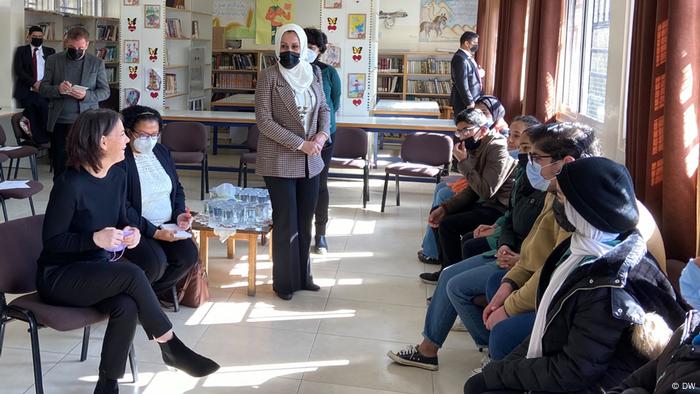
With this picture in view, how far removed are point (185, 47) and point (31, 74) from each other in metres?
2.67

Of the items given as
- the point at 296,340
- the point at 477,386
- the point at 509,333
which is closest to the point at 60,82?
the point at 296,340

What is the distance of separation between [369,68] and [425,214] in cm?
223

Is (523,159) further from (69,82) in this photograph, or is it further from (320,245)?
(69,82)

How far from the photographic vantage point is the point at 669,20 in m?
2.69

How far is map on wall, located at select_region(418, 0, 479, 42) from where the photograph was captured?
12.2 metres

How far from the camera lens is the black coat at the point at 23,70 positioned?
8.18m

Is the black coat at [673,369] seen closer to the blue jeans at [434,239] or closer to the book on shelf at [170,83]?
the blue jeans at [434,239]

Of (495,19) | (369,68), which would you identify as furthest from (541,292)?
(495,19)

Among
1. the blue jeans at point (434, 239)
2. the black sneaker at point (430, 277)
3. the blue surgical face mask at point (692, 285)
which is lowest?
the black sneaker at point (430, 277)

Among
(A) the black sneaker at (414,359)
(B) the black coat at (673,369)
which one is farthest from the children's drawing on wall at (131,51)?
(B) the black coat at (673,369)

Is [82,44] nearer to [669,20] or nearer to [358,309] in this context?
[358,309]

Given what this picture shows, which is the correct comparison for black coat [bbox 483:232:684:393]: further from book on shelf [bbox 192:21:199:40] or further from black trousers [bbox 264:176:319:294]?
book on shelf [bbox 192:21:199:40]

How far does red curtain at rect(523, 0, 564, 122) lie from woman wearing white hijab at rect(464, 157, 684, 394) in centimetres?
411

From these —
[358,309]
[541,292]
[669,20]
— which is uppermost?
[669,20]
